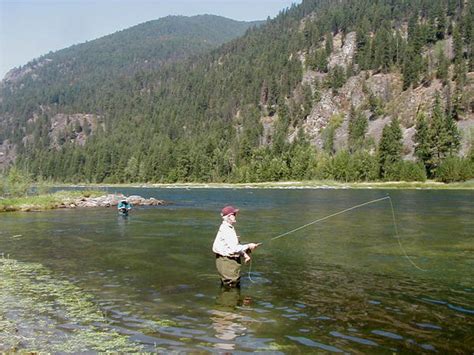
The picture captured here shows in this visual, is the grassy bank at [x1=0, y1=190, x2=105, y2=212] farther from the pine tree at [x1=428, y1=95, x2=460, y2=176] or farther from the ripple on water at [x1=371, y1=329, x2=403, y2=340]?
the pine tree at [x1=428, y1=95, x2=460, y2=176]

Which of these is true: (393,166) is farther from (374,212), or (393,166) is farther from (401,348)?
(401,348)

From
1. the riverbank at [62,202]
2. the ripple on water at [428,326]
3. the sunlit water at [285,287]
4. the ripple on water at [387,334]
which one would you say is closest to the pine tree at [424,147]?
the riverbank at [62,202]

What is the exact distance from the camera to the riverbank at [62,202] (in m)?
61.9

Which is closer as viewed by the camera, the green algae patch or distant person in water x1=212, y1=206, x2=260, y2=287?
the green algae patch

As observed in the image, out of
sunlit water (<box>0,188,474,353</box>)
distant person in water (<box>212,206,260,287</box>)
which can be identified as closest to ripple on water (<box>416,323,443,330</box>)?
sunlit water (<box>0,188,474,353</box>)

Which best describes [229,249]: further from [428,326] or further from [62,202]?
Result: [62,202]

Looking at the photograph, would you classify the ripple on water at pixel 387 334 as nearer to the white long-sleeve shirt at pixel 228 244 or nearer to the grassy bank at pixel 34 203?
the white long-sleeve shirt at pixel 228 244

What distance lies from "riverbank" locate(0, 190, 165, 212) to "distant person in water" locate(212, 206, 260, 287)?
50990mm

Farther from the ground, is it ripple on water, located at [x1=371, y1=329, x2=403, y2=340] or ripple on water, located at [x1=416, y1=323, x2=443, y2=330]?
ripple on water, located at [x1=416, y1=323, x2=443, y2=330]

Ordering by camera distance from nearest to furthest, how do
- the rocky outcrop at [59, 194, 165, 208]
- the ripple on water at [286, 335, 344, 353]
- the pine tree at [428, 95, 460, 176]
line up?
the ripple on water at [286, 335, 344, 353] → the rocky outcrop at [59, 194, 165, 208] → the pine tree at [428, 95, 460, 176]

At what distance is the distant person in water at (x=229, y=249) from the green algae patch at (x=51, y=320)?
4421mm

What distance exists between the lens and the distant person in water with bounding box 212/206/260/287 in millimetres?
16800

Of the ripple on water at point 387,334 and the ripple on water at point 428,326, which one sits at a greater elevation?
the ripple on water at point 428,326

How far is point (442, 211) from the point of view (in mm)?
50781
